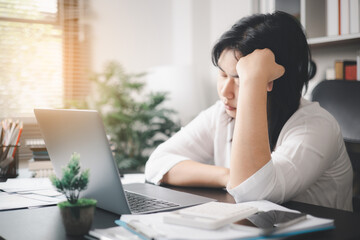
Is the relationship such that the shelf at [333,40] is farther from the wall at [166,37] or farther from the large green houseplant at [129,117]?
the large green houseplant at [129,117]

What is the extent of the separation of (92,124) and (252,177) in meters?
0.39

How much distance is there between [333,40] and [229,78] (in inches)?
52.6

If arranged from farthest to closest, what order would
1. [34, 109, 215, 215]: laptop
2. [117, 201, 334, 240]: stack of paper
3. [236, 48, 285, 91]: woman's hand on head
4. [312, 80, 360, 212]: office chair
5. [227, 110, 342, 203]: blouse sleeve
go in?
[312, 80, 360, 212]: office chair
[236, 48, 285, 91]: woman's hand on head
[227, 110, 342, 203]: blouse sleeve
[34, 109, 215, 215]: laptop
[117, 201, 334, 240]: stack of paper

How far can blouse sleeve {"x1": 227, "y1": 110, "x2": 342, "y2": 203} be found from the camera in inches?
34.8

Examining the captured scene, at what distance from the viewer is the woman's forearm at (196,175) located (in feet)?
3.53

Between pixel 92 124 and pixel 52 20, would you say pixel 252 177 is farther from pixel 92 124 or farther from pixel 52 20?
pixel 52 20

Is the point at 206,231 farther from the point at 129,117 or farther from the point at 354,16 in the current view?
the point at 129,117

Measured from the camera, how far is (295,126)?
1.10 metres

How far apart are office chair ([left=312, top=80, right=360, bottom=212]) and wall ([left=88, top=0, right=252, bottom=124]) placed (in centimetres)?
181

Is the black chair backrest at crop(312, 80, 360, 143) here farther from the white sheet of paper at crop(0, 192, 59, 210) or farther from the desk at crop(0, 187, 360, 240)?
the white sheet of paper at crop(0, 192, 59, 210)

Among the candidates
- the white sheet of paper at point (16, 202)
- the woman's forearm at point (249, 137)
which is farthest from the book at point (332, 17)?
the white sheet of paper at point (16, 202)

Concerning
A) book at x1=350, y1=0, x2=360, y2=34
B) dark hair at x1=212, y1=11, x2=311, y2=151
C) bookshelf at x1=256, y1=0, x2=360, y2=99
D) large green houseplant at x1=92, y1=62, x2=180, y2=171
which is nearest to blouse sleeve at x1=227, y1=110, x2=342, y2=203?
dark hair at x1=212, y1=11, x2=311, y2=151

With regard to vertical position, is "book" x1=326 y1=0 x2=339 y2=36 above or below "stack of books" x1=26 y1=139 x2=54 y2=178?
above

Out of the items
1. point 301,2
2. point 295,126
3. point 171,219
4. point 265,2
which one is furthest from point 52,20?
point 171,219
